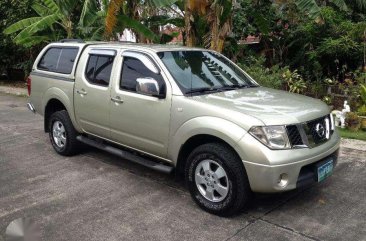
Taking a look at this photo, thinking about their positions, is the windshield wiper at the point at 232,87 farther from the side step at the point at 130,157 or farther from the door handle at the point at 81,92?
the door handle at the point at 81,92

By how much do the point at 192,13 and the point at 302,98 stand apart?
453 cm

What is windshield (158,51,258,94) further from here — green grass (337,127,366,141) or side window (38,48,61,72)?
green grass (337,127,366,141)

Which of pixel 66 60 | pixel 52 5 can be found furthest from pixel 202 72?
pixel 52 5

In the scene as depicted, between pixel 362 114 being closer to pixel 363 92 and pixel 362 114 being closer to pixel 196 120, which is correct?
pixel 363 92

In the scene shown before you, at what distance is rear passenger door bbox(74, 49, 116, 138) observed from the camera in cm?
542

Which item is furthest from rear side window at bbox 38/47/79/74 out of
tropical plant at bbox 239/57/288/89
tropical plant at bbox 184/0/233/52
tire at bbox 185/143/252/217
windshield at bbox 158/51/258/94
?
tropical plant at bbox 239/57/288/89

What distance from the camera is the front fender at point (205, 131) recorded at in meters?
3.96

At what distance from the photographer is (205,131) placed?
421 cm

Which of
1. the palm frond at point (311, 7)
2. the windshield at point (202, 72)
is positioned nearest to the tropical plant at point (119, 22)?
the palm frond at point (311, 7)

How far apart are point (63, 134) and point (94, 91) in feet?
4.22

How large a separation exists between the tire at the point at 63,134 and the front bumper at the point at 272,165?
330cm

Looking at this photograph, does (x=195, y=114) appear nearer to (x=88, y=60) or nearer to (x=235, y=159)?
(x=235, y=159)

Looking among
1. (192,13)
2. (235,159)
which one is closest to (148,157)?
(235,159)

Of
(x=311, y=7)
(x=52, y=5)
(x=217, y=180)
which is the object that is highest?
(x=52, y=5)
